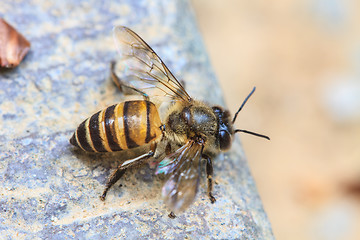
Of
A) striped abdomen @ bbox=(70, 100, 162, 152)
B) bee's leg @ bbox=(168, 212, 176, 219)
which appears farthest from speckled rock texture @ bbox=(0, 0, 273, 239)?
striped abdomen @ bbox=(70, 100, 162, 152)

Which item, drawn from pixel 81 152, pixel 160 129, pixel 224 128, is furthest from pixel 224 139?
pixel 81 152

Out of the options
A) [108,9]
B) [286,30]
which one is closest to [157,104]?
[108,9]

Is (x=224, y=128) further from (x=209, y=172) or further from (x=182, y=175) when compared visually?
(x=182, y=175)

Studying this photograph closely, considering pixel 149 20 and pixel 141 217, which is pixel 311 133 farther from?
pixel 141 217

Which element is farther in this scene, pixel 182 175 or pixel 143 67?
pixel 143 67

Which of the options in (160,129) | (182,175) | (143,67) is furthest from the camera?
(143,67)

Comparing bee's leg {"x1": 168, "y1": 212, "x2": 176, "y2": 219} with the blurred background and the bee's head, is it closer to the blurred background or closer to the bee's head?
the bee's head
